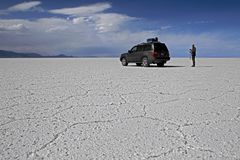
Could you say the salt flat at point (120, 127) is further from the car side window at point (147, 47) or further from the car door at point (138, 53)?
the car door at point (138, 53)

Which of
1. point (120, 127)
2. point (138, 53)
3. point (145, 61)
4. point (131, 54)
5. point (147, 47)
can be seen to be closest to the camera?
point (120, 127)

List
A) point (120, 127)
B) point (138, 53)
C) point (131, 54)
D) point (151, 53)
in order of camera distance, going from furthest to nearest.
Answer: point (131, 54) → point (138, 53) → point (151, 53) → point (120, 127)

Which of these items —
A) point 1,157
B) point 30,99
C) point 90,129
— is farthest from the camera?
point 30,99

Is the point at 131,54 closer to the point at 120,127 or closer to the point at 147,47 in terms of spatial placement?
the point at 147,47

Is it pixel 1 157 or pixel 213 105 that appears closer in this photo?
pixel 1 157

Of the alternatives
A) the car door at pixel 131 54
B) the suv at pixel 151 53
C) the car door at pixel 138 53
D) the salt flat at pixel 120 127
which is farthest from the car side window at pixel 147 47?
the salt flat at pixel 120 127

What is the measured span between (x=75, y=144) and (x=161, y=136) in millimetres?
1198

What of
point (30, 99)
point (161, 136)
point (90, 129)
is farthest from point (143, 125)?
point (30, 99)

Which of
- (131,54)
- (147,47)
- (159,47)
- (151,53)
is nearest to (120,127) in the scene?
(151,53)

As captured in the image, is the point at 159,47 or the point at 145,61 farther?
the point at 145,61

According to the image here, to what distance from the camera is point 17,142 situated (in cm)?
326

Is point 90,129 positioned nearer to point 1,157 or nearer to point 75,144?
point 75,144

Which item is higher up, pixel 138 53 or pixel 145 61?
pixel 138 53

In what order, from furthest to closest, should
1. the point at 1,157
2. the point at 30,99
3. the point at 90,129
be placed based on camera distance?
the point at 30,99
the point at 90,129
the point at 1,157
